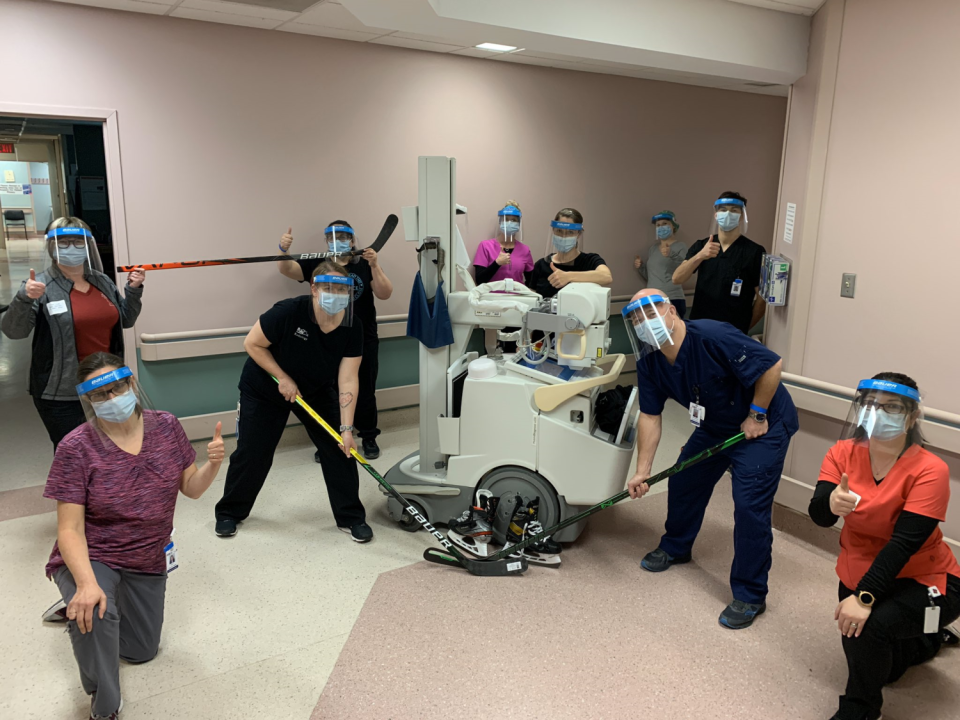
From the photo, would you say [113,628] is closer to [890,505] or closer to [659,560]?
[659,560]

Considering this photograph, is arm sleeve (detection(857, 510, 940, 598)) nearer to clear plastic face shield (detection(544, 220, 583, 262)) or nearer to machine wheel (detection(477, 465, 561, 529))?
machine wheel (detection(477, 465, 561, 529))

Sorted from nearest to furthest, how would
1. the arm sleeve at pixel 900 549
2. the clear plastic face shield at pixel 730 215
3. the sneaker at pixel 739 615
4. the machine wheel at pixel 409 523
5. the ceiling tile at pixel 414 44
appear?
the arm sleeve at pixel 900 549 < the sneaker at pixel 739 615 < the machine wheel at pixel 409 523 < the clear plastic face shield at pixel 730 215 < the ceiling tile at pixel 414 44

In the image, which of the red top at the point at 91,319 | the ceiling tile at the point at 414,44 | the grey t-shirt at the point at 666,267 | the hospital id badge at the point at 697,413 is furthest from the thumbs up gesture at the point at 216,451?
the grey t-shirt at the point at 666,267

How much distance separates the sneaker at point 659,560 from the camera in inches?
117

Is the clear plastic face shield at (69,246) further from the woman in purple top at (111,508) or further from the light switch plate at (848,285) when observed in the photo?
the light switch plate at (848,285)

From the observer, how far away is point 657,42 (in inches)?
135

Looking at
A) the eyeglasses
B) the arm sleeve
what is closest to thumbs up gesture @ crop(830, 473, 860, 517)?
the arm sleeve

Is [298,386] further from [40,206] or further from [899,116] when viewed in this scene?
[899,116]

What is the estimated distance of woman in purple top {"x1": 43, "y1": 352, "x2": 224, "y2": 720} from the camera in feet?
6.43

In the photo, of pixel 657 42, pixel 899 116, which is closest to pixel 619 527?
pixel 899 116

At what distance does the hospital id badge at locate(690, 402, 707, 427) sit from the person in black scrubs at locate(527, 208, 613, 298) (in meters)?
1.14

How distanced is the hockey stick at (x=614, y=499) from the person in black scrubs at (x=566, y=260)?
1.23 m

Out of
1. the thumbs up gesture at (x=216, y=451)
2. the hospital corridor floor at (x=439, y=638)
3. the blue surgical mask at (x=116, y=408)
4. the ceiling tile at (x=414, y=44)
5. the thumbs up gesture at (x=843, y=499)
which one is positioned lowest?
the hospital corridor floor at (x=439, y=638)

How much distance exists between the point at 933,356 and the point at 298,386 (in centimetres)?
254
